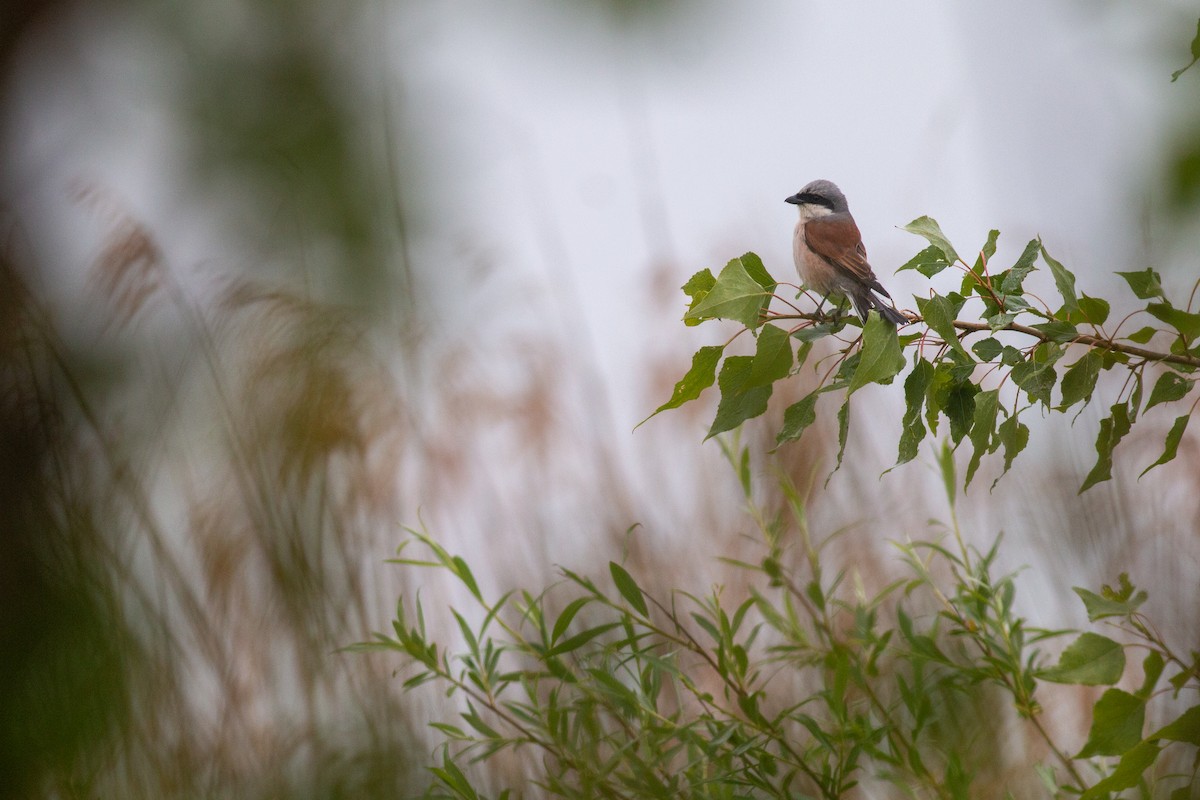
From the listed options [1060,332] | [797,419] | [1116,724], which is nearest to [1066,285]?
[1060,332]

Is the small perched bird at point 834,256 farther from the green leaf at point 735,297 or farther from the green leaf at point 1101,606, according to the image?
A: the green leaf at point 1101,606

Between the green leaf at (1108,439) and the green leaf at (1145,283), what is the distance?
10 cm

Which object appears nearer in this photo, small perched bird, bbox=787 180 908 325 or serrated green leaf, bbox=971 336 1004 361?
serrated green leaf, bbox=971 336 1004 361

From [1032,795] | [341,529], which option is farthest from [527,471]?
[1032,795]

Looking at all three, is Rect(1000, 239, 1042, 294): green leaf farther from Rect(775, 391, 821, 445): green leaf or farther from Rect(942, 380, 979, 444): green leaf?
Rect(775, 391, 821, 445): green leaf

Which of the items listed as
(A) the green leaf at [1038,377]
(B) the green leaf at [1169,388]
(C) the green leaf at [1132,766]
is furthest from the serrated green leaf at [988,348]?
(C) the green leaf at [1132,766]

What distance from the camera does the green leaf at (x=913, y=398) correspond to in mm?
930

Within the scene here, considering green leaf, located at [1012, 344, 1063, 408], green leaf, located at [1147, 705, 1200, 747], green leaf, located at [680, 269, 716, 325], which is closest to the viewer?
green leaf, located at [1147, 705, 1200, 747]

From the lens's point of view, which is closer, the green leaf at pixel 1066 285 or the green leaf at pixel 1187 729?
the green leaf at pixel 1187 729

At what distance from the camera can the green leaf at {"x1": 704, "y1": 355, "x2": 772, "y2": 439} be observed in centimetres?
91

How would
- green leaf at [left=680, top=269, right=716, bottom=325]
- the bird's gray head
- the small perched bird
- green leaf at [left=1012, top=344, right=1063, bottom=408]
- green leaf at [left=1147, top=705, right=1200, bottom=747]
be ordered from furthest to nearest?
the bird's gray head < the small perched bird < green leaf at [left=680, top=269, right=716, bottom=325] < green leaf at [left=1012, top=344, right=1063, bottom=408] < green leaf at [left=1147, top=705, right=1200, bottom=747]

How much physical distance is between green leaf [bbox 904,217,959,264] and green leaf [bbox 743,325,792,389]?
156mm

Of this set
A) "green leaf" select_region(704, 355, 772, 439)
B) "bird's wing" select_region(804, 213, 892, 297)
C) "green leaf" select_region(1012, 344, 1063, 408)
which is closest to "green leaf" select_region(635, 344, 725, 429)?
"green leaf" select_region(704, 355, 772, 439)

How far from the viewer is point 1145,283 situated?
2.99ft
